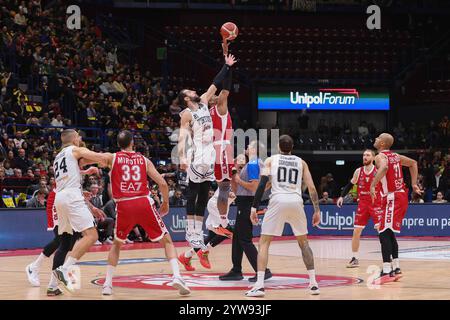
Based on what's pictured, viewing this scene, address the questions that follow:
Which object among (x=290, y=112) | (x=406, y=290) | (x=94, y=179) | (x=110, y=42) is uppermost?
(x=110, y=42)

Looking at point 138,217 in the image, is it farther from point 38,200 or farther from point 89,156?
point 38,200

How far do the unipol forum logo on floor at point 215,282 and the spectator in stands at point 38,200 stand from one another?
7219 mm

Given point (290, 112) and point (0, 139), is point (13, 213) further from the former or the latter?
point (290, 112)

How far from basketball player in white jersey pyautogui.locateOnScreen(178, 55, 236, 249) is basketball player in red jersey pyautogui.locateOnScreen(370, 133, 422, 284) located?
2.49m

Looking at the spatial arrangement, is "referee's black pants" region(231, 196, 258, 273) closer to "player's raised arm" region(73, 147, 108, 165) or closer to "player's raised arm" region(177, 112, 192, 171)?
"player's raised arm" region(177, 112, 192, 171)

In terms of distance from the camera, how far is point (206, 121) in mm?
13039

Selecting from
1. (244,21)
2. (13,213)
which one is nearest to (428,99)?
(244,21)

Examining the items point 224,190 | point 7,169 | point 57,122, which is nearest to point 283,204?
point 224,190

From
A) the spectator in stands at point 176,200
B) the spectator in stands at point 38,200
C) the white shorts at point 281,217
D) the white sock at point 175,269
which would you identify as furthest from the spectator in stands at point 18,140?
the white shorts at point 281,217

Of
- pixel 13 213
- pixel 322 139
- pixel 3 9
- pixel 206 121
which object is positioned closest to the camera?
pixel 206 121

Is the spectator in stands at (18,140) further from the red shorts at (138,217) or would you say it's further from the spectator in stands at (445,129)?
the spectator in stands at (445,129)

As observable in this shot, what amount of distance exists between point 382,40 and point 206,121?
81.2 ft

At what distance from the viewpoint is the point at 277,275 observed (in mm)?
13789

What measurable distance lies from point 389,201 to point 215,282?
2.97m
